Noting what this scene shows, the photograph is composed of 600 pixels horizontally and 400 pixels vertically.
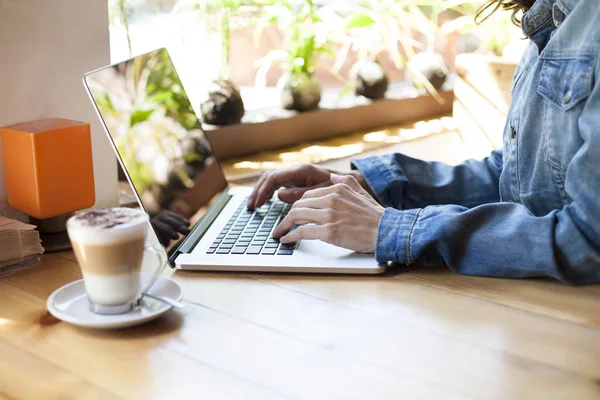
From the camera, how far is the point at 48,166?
1070mm

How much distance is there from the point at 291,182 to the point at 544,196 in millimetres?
438

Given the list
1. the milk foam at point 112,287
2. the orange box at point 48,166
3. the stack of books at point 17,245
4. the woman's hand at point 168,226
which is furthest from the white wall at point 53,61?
the milk foam at point 112,287

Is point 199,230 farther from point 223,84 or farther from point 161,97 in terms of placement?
point 223,84

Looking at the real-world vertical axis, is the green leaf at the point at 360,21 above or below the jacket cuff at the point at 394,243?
above

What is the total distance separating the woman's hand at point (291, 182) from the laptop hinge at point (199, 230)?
63 mm

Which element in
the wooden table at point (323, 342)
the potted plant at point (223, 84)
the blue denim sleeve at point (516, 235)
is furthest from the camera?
the potted plant at point (223, 84)

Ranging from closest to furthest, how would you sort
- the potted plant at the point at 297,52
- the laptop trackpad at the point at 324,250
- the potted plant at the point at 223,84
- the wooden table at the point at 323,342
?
the wooden table at the point at 323,342, the laptop trackpad at the point at 324,250, the potted plant at the point at 223,84, the potted plant at the point at 297,52

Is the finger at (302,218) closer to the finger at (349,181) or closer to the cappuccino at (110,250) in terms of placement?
the finger at (349,181)

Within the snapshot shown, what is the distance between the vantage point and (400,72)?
276cm

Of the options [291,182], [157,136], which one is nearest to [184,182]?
[157,136]

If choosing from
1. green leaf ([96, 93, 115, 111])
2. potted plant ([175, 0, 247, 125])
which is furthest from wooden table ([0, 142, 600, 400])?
potted plant ([175, 0, 247, 125])

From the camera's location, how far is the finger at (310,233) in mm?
995

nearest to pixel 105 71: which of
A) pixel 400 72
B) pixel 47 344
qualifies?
pixel 47 344

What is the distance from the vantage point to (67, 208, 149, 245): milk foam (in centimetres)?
77
